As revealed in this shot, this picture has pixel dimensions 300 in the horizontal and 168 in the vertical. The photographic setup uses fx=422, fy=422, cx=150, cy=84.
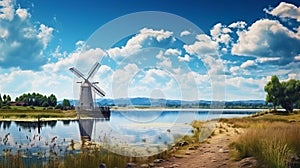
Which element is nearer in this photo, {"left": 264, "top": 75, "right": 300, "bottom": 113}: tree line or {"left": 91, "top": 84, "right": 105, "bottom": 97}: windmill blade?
{"left": 264, "top": 75, "right": 300, "bottom": 113}: tree line

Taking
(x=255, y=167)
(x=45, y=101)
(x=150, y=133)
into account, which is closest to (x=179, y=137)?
(x=150, y=133)

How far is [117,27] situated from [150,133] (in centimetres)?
372

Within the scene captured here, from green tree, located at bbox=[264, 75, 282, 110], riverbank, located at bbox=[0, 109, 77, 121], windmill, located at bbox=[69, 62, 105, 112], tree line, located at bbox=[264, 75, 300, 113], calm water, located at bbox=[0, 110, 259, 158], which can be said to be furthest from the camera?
riverbank, located at bbox=[0, 109, 77, 121]

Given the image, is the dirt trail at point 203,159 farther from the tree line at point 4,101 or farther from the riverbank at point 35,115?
the tree line at point 4,101

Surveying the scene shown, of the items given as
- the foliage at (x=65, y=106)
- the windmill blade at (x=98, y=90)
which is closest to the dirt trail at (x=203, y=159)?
the windmill blade at (x=98, y=90)

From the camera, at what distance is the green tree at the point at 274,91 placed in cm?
2069

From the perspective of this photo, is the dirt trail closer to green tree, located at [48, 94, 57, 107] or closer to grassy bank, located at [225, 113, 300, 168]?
grassy bank, located at [225, 113, 300, 168]

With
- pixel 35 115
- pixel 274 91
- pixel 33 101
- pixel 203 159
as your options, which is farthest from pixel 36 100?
pixel 203 159

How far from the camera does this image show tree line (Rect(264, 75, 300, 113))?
61.9ft

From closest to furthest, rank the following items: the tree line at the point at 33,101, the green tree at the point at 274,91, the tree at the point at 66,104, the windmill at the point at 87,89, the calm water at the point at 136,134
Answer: the calm water at the point at 136,134
the green tree at the point at 274,91
the windmill at the point at 87,89
the tree at the point at 66,104
the tree line at the point at 33,101

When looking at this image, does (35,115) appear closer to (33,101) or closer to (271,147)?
(33,101)

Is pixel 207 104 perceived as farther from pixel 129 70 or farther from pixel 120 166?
pixel 120 166

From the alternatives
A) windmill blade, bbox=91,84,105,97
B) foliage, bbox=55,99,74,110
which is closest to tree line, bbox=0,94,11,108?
foliage, bbox=55,99,74,110

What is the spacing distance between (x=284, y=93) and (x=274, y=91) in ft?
3.82
